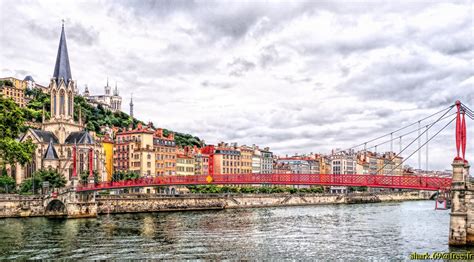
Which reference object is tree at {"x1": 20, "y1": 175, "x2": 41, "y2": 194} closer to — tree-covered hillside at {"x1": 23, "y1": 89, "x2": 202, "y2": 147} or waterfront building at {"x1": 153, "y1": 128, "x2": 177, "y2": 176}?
waterfront building at {"x1": 153, "y1": 128, "x2": 177, "y2": 176}

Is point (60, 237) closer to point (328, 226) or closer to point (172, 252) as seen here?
point (172, 252)

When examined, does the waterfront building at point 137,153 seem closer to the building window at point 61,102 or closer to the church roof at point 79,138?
the church roof at point 79,138

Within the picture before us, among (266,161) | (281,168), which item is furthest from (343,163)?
(266,161)

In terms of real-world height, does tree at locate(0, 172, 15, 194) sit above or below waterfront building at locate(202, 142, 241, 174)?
below

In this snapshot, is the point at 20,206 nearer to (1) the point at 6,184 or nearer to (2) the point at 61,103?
(1) the point at 6,184

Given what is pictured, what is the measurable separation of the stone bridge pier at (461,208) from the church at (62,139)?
240 ft

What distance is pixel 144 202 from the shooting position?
7319 centimetres

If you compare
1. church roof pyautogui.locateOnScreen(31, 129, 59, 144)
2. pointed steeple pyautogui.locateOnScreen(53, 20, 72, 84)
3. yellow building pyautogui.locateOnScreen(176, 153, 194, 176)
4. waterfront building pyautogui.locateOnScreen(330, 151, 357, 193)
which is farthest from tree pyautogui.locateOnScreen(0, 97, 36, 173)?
waterfront building pyautogui.locateOnScreen(330, 151, 357, 193)

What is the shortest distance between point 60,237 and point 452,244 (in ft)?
91.1

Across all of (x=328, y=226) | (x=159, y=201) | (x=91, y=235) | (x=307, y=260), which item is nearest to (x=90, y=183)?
(x=159, y=201)

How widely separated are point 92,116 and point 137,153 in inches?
2129

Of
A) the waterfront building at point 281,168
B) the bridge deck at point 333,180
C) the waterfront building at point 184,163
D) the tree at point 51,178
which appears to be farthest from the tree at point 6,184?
the waterfront building at point 281,168

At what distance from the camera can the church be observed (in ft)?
Answer: 311

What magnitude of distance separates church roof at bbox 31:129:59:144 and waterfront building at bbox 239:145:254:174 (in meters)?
47.3
